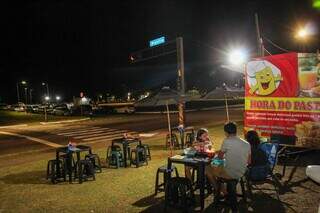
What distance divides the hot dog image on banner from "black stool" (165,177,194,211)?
4962mm

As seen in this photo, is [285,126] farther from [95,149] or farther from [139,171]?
[95,149]

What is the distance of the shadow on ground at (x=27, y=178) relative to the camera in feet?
34.0

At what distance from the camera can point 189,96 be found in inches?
560

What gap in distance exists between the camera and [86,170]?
10.3 metres

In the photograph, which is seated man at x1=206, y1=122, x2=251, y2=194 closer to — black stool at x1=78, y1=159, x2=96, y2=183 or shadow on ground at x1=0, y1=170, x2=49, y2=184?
black stool at x1=78, y1=159, x2=96, y2=183

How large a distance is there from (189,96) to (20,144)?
1045 cm

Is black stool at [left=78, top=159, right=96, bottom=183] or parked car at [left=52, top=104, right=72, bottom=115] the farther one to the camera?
parked car at [left=52, top=104, right=72, bottom=115]

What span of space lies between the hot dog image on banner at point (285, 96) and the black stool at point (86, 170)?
17.1 feet

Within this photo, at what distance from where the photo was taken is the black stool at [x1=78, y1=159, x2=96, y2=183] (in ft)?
32.3

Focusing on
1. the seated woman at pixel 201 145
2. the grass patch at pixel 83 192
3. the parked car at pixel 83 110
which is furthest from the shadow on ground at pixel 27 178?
the parked car at pixel 83 110

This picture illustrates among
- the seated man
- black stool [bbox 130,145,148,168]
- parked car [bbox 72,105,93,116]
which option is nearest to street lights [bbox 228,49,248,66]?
black stool [bbox 130,145,148,168]

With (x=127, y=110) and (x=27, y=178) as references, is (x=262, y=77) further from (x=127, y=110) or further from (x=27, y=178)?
(x=127, y=110)

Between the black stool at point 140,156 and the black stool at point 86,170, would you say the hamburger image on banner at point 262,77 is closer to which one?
the black stool at point 140,156

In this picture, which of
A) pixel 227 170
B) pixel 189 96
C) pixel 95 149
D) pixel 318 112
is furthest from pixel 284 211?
pixel 95 149
